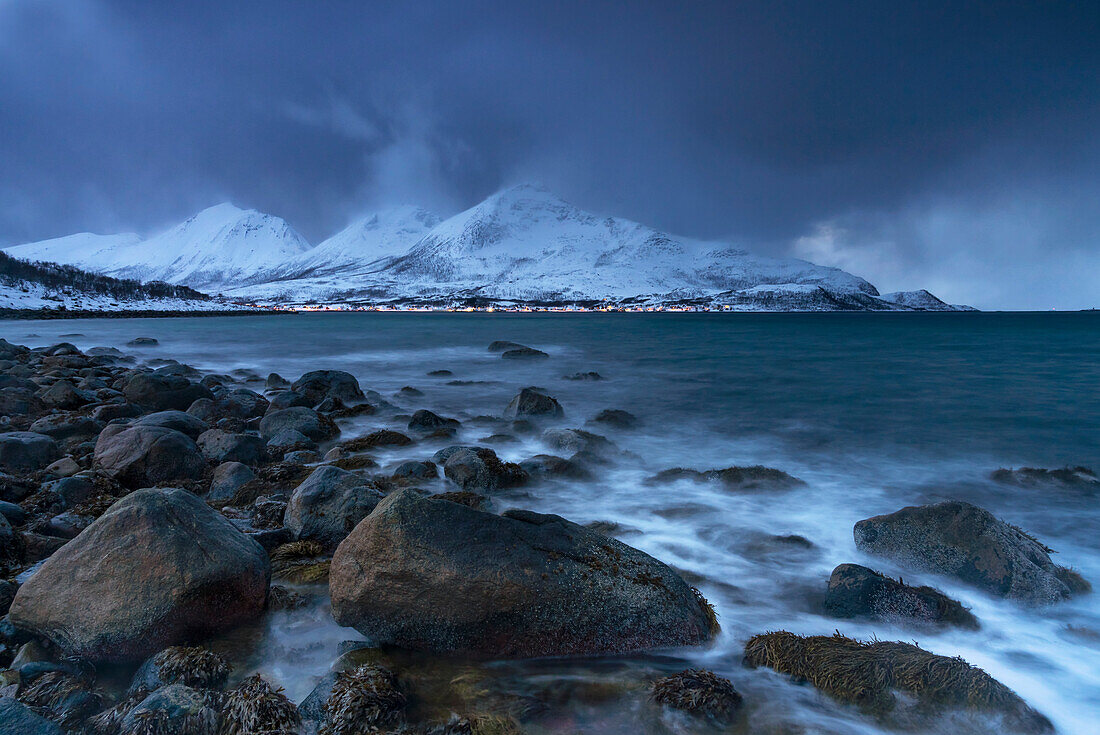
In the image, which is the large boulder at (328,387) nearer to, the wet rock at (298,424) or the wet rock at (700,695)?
the wet rock at (298,424)

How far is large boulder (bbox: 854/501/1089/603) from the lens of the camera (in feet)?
16.7

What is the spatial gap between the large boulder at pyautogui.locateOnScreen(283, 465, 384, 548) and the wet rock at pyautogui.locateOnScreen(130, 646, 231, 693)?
6.41ft

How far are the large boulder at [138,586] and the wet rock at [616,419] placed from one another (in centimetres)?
975

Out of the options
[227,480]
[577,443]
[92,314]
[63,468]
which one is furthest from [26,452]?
[92,314]

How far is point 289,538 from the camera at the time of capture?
5.80 m

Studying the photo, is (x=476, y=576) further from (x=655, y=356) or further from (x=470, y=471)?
(x=655, y=356)

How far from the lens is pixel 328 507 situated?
585 centimetres

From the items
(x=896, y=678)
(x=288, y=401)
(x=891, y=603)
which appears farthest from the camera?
(x=288, y=401)

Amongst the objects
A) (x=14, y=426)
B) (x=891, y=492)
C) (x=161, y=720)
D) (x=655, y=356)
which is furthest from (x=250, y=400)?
(x=655, y=356)

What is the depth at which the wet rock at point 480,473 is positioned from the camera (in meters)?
7.77

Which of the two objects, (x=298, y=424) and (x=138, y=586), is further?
(x=298, y=424)

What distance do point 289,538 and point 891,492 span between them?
932 cm

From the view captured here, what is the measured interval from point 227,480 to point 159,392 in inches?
262

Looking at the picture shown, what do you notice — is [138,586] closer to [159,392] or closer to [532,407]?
[532,407]
